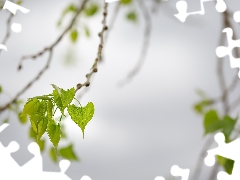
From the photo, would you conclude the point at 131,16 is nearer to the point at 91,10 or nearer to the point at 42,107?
the point at 91,10

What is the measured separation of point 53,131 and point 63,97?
0.05 meters

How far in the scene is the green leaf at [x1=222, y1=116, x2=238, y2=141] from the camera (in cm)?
81

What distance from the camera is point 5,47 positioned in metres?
0.85

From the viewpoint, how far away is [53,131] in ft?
1.90

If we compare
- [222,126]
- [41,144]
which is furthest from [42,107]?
[41,144]

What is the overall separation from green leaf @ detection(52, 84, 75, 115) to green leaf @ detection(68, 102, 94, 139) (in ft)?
0.04

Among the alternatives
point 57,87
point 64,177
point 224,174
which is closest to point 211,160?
point 224,174

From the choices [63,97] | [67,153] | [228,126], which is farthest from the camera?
[67,153]

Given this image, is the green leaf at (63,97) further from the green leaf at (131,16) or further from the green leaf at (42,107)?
the green leaf at (131,16)

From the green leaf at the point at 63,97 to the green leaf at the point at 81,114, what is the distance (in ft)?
0.04

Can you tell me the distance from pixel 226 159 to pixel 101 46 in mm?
338

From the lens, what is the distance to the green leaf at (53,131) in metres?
0.58

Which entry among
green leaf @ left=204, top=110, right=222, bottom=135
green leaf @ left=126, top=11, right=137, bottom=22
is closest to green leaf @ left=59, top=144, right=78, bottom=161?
green leaf @ left=204, top=110, right=222, bottom=135

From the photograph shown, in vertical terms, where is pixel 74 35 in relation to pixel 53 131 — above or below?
above
